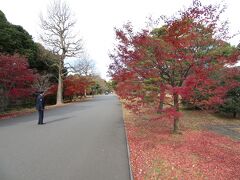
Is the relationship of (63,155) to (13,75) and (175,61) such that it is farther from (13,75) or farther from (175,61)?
(13,75)

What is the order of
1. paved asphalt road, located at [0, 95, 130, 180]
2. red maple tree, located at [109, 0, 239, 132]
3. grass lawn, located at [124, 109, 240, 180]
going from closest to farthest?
paved asphalt road, located at [0, 95, 130, 180] < grass lawn, located at [124, 109, 240, 180] < red maple tree, located at [109, 0, 239, 132]

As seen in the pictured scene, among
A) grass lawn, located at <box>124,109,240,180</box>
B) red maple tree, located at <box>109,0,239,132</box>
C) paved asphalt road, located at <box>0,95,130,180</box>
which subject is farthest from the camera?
red maple tree, located at <box>109,0,239,132</box>

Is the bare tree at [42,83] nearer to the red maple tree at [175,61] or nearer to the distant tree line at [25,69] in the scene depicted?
the distant tree line at [25,69]

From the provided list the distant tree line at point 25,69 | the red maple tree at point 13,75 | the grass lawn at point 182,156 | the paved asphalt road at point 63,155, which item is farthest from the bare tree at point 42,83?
the grass lawn at point 182,156

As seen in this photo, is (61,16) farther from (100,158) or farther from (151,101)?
(100,158)

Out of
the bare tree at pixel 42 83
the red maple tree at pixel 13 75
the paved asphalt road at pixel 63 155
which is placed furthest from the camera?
the bare tree at pixel 42 83

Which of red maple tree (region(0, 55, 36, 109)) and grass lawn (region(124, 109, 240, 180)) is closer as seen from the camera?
grass lawn (region(124, 109, 240, 180))

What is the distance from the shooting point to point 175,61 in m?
8.15

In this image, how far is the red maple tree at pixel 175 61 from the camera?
7480 mm

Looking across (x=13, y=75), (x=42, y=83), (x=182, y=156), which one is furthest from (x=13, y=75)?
(x=182, y=156)

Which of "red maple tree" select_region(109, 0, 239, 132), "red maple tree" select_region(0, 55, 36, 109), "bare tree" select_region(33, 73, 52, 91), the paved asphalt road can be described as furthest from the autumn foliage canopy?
"red maple tree" select_region(109, 0, 239, 132)

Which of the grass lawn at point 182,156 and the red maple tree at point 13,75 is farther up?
the red maple tree at point 13,75

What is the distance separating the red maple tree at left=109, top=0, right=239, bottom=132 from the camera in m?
7.48

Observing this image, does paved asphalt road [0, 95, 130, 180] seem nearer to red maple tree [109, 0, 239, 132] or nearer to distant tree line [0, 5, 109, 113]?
red maple tree [109, 0, 239, 132]
